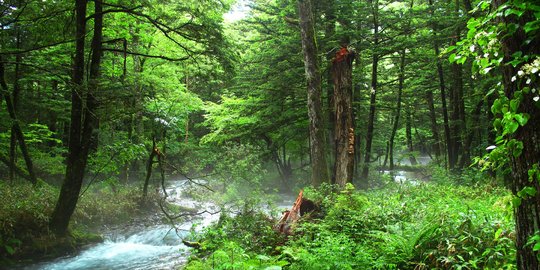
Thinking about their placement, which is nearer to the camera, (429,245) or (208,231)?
(429,245)

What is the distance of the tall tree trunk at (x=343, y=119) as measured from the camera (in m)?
10.7

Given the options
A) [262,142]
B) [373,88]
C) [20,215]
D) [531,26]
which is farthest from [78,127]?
[373,88]

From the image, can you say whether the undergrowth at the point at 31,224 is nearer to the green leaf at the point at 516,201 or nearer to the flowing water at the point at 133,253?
the flowing water at the point at 133,253

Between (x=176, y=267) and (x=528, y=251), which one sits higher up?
(x=528, y=251)

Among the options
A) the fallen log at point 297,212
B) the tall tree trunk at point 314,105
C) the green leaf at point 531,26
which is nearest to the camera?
the green leaf at point 531,26

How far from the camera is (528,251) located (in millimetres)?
2877

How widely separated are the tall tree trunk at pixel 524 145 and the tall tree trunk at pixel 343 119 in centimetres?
773

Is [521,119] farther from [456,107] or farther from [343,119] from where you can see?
[456,107]

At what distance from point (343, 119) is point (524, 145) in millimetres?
8102

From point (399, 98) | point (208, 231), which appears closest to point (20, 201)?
point (208, 231)

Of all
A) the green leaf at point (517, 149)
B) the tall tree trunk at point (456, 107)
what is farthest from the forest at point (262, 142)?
the tall tree trunk at point (456, 107)

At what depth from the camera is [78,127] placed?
891 cm

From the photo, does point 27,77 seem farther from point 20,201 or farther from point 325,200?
point 325,200

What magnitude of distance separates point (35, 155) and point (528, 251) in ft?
45.6
